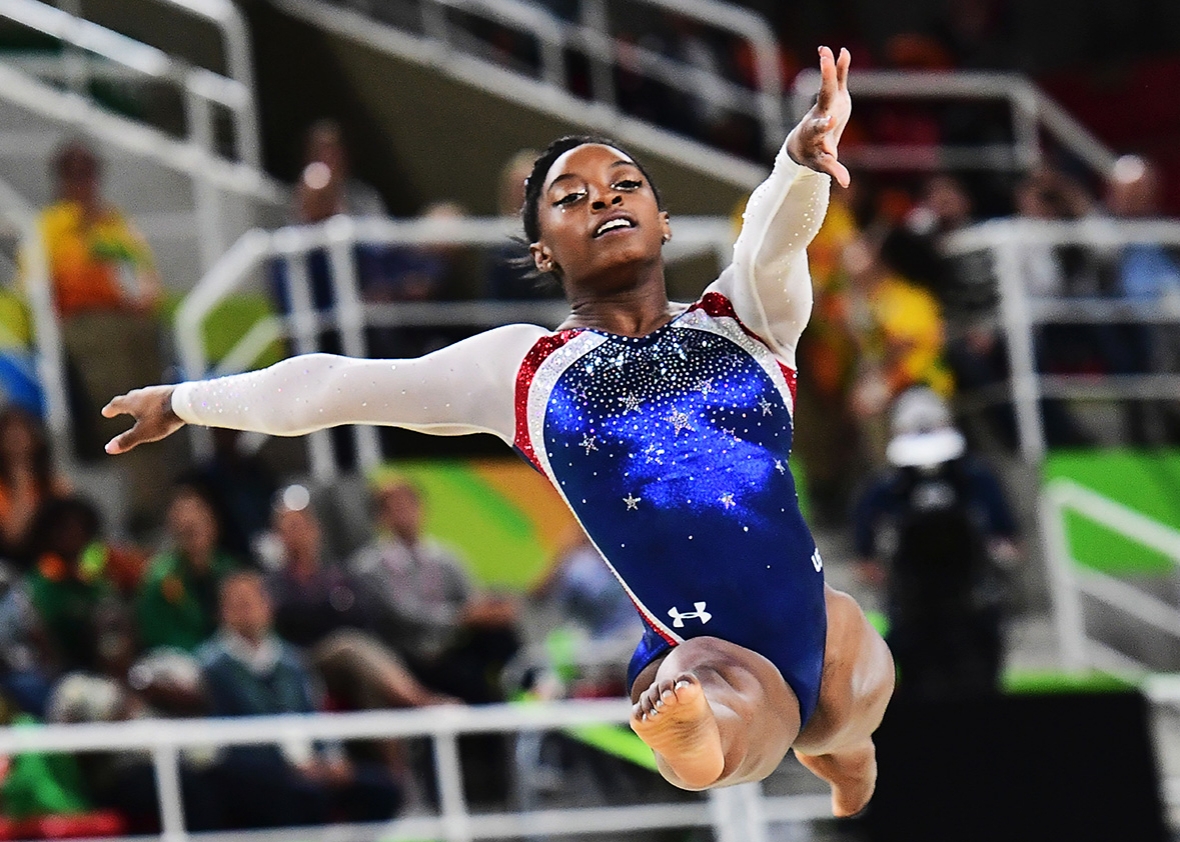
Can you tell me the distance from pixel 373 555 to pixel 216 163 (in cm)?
304

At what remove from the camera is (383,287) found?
26.2ft

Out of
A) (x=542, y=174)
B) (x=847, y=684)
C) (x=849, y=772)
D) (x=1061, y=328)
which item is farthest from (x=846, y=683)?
(x=1061, y=328)

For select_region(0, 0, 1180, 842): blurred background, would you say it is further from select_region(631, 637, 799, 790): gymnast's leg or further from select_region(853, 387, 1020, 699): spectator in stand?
select_region(631, 637, 799, 790): gymnast's leg

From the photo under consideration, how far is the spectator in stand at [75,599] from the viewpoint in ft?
Answer: 21.1

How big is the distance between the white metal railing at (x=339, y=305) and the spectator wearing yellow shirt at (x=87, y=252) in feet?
0.81

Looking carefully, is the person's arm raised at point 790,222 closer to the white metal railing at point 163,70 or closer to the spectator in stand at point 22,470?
the spectator in stand at point 22,470

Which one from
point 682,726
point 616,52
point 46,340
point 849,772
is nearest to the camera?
point 682,726

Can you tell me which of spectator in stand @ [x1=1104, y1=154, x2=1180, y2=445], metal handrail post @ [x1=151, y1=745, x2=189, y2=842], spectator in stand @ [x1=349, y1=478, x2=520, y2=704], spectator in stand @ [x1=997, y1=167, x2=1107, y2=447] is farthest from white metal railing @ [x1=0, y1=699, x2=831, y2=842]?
spectator in stand @ [x1=1104, y1=154, x2=1180, y2=445]

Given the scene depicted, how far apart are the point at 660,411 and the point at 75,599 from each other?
10.6 feet

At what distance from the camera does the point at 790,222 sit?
12.4 ft

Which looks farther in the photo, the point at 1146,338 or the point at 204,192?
the point at 204,192

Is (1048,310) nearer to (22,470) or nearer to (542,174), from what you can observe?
(22,470)

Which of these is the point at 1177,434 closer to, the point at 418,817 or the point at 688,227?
the point at 688,227

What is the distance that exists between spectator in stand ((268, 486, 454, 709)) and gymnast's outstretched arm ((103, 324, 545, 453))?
2.69 meters
